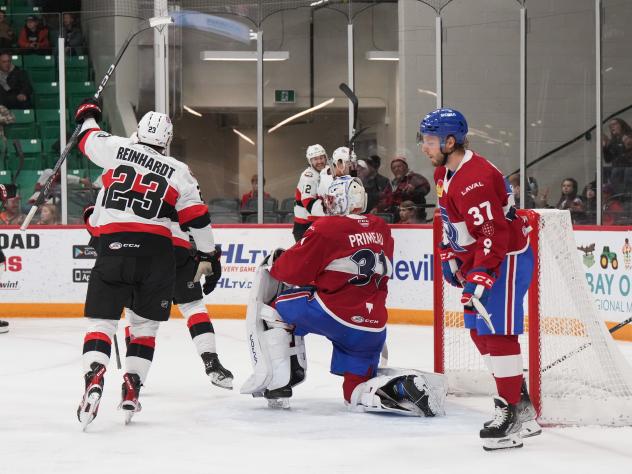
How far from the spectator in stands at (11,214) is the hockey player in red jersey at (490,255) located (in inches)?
233

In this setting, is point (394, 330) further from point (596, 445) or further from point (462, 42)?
point (596, 445)

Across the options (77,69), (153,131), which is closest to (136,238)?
(153,131)

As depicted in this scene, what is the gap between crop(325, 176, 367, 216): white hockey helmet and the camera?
4500 millimetres

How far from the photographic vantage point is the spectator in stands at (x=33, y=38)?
9.33 m

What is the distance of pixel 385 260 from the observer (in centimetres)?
458

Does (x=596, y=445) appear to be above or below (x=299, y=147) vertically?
below

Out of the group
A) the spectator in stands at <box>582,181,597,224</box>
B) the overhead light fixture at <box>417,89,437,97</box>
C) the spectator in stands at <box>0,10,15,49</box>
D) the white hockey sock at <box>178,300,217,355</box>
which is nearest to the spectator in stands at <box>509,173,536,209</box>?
the spectator in stands at <box>582,181,597,224</box>

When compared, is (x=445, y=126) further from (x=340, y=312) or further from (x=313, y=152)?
(x=313, y=152)

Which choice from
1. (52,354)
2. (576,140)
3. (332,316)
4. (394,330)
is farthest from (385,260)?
(576,140)

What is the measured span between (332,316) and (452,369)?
0.84 m

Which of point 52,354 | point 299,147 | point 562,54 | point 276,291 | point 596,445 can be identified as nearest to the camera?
point 596,445

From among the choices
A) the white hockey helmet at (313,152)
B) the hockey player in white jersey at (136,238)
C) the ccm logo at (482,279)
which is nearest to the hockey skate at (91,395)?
the hockey player in white jersey at (136,238)

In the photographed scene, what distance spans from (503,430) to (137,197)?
1.65 metres

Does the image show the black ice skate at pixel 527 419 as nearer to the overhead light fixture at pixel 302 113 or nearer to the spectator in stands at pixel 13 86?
the overhead light fixture at pixel 302 113
